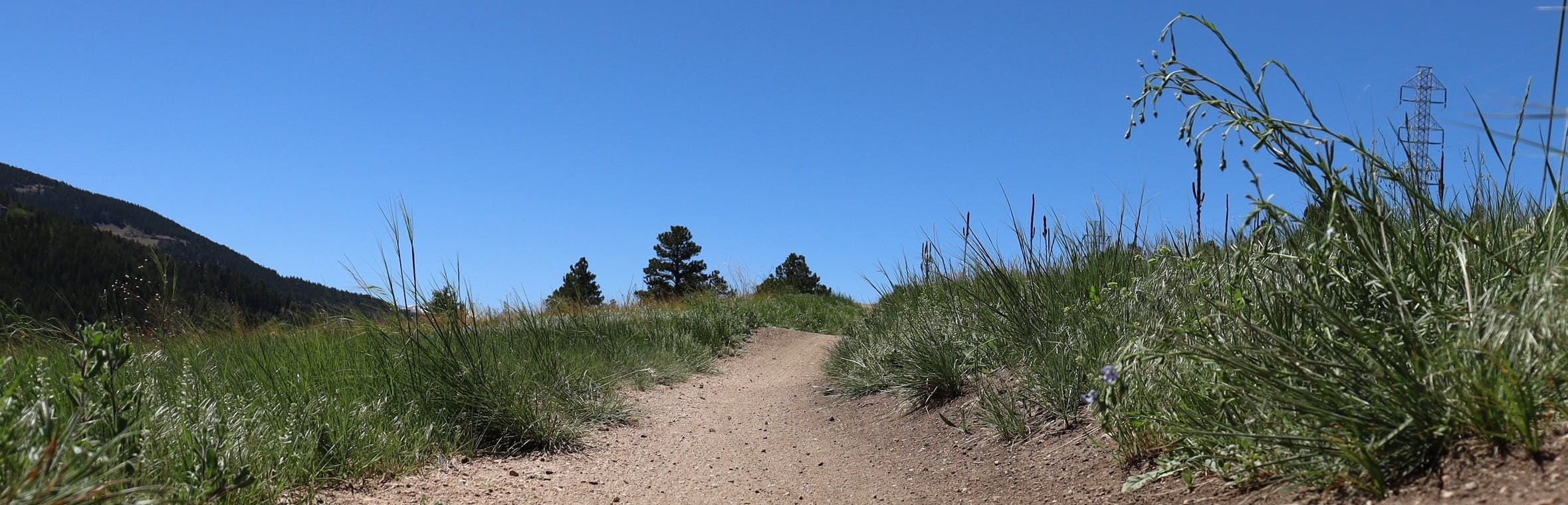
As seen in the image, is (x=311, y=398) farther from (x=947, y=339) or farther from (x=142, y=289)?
(x=947, y=339)

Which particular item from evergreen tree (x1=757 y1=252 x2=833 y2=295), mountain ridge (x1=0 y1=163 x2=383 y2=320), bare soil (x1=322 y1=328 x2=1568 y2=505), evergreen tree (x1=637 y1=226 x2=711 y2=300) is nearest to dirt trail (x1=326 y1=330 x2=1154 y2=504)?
bare soil (x1=322 y1=328 x2=1568 y2=505)

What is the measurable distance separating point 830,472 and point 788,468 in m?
0.29

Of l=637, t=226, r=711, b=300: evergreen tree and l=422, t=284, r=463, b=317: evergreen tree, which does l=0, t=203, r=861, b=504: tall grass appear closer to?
l=422, t=284, r=463, b=317: evergreen tree

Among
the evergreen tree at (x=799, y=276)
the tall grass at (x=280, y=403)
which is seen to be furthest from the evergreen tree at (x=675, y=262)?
the tall grass at (x=280, y=403)

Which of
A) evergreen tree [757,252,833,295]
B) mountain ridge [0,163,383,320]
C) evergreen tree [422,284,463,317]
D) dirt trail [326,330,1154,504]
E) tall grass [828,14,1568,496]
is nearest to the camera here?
tall grass [828,14,1568,496]

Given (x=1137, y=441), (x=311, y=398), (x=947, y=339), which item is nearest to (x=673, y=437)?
(x=947, y=339)

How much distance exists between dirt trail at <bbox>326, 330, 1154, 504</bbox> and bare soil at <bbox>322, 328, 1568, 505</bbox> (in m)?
0.01

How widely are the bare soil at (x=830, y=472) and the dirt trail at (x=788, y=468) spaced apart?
1 centimetres

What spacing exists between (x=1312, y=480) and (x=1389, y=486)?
0.19 m

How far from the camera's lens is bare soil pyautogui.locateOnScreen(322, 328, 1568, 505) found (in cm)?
254

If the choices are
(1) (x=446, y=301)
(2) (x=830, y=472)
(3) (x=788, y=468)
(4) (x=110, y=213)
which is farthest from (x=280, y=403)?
(4) (x=110, y=213)

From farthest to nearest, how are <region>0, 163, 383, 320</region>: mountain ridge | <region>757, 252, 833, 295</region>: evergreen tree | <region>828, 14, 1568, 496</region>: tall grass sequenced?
<region>0, 163, 383, 320</region>: mountain ridge
<region>757, 252, 833, 295</region>: evergreen tree
<region>828, 14, 1568, 496</region>: tall grass

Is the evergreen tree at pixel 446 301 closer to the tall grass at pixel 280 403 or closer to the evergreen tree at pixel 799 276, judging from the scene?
the tall grass at pixel 280 403

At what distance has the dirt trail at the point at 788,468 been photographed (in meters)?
3.77
